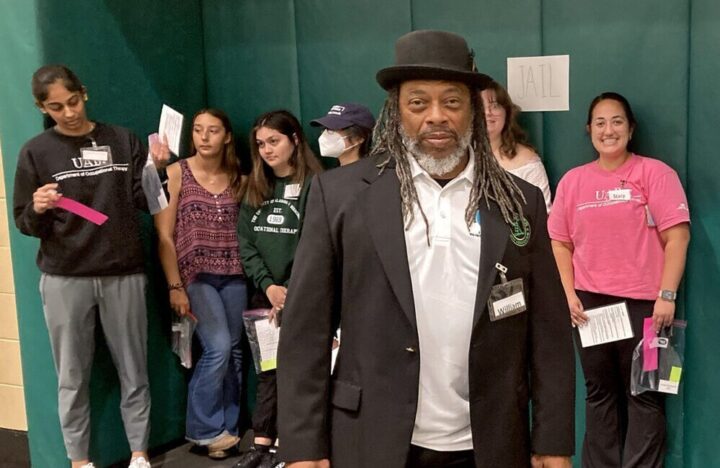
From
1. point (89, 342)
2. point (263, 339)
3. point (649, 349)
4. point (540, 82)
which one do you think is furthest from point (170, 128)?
point (649, 349)

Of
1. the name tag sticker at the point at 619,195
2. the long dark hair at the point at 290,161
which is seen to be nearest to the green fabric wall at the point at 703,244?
the name tag sticker at the point at 619,195

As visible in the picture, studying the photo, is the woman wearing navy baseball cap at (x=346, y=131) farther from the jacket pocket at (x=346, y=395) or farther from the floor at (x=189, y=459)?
the jacket pocket at (x=346, y=395)

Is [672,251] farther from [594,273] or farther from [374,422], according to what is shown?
[374,422]

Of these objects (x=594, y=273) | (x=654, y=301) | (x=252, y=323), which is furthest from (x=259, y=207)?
(x=654, y=301)

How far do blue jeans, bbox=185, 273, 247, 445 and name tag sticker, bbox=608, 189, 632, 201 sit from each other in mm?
1651

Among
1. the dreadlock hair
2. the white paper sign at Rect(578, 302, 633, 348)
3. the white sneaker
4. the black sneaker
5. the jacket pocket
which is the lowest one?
the black sneaker

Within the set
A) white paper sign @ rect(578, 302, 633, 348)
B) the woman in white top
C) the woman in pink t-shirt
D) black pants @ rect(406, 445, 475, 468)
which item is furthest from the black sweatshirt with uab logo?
black pants @ rect(406, 445, 475, 468)

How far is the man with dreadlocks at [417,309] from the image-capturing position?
1492 millimetres

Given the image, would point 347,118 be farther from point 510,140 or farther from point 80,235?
point 80,235

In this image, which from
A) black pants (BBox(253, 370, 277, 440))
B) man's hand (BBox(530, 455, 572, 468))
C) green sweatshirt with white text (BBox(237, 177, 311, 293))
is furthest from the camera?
black pants (BBox(253, 370, 277, 440))

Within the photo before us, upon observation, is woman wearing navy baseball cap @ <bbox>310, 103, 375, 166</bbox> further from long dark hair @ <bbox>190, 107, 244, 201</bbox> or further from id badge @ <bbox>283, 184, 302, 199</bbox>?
long dark hair @ <bbox>190, 107, 244, 201</bbox>

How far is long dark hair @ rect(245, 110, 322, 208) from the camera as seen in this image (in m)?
3.41

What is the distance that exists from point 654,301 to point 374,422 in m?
1.77

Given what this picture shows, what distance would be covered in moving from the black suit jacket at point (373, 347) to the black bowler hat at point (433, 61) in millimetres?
201
